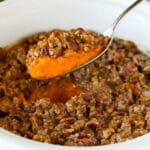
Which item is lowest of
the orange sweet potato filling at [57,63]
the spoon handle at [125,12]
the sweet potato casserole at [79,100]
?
the sweet potato casserole at [79,100]

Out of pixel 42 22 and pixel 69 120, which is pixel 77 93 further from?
pixel 42 22

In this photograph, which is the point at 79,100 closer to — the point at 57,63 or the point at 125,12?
the point at 57,63

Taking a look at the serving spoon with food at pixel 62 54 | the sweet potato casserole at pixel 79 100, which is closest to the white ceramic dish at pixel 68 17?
the sweet potato casserole at pixel 79 100

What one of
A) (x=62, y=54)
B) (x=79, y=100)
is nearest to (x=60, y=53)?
(x=62, y=54)

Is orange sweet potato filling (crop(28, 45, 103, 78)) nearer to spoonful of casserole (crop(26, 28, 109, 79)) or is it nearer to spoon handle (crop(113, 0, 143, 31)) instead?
spoonful of casserole (crop(26, 28, 109, 79))

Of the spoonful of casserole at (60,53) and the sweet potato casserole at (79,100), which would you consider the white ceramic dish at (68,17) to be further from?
the spoonful of casserole at (60,53)

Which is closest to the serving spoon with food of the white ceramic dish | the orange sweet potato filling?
the orange sweet potato filling

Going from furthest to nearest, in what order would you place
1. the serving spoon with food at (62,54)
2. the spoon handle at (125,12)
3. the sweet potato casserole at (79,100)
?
the spoon handle at (125,12) < the serving spoon with food at (62,54) < the sweet potato casserole at (79,100)
